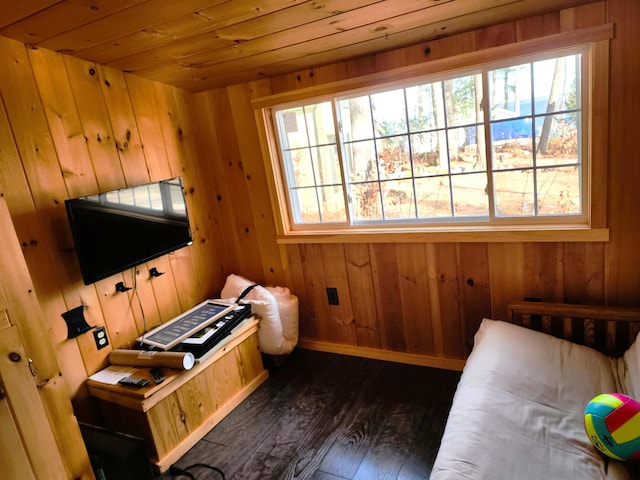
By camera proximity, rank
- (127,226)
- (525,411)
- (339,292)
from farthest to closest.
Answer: (339,292), (127,226), (525,411)

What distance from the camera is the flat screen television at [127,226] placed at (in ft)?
6.38

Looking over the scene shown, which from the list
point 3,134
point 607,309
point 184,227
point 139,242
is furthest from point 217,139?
point 607,309

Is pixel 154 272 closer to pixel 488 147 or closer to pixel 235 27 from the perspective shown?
pixel 235 27

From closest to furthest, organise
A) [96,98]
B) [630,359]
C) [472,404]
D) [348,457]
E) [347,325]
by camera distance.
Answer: [472,404] → [630,359] → [348,457] → [96,98] → [347,325]

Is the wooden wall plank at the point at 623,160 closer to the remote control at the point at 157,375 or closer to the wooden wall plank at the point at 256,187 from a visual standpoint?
the wooden wall plank at the point at 256,187

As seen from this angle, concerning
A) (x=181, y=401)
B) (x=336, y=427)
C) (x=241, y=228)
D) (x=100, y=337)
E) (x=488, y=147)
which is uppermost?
(x=488, y=147)

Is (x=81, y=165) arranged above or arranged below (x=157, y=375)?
above

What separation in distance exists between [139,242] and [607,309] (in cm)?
244

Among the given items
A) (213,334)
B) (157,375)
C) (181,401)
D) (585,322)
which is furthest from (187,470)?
(585,322)

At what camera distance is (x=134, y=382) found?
6.51 ft

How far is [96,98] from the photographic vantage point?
2.20m

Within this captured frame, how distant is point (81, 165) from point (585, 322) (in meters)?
2.73

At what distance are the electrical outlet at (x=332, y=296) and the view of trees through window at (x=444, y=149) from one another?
50cm

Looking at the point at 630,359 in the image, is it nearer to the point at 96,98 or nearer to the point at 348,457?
the point at 348,457
